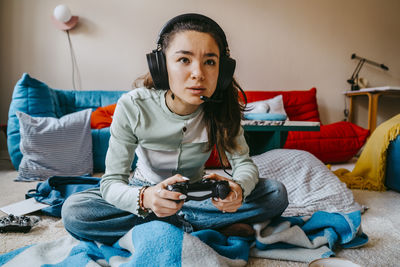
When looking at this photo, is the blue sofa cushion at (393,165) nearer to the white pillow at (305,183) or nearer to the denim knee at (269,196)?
the white pillow at (305,183)

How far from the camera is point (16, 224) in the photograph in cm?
96

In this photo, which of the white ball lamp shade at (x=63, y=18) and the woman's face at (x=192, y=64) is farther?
the white ball lamp shade at (x=63, y=18)

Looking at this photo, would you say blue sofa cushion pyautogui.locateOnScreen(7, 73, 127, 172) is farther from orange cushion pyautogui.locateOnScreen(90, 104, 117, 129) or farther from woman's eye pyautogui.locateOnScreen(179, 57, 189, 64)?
woman's eye pyautogui.locateOnScreen(179, 57, 189, 64)

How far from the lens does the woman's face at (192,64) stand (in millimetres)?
703

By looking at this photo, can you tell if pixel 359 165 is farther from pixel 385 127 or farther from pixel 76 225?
pixel 76 225

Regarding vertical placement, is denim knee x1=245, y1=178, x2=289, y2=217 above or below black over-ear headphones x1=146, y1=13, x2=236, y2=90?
below

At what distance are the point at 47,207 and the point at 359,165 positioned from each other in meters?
1.88

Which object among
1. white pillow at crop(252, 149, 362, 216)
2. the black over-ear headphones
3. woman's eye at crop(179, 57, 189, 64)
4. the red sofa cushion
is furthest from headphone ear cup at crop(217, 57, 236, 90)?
the red sofa cushion

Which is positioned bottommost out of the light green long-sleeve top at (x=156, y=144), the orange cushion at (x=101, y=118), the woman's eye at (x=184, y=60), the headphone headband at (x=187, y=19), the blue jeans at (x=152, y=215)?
the blue jeans at (x=152, y=215)

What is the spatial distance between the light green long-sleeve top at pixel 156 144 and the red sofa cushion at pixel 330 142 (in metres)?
1.63

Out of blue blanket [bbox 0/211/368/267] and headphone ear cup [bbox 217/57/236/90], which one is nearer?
blue blanket [bbox 0/211/368/267]

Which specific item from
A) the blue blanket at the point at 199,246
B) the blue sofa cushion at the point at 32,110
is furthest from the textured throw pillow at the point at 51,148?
the blue blanket at the point at 199,246

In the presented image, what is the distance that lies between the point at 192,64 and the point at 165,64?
8 centimetres

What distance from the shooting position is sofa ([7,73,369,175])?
197cm
